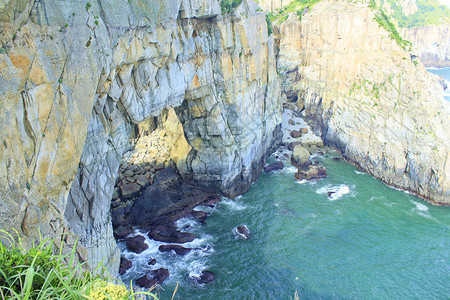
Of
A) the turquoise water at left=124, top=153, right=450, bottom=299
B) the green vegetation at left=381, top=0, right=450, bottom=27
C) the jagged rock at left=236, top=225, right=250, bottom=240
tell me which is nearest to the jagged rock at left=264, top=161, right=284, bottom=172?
the turquoise water at left=124, top=153, right=450, bottom=299

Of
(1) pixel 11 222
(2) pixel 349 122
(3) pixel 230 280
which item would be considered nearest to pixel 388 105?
(2) pixel 349 122

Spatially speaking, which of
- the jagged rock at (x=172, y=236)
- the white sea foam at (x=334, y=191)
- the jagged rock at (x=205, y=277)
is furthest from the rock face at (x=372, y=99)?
the jagged rock at (x=205, y=277)

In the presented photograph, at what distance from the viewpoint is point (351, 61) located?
140 ft

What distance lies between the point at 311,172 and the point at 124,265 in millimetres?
20949

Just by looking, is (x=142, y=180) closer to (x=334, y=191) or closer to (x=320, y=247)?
(x=320, y=247)

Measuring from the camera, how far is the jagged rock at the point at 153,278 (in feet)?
73.5

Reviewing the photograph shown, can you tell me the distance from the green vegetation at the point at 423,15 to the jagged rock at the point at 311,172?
7244 cm

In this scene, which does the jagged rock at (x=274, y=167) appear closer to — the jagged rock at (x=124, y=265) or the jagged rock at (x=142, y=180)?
the jagged rock at (x=142, y=180)

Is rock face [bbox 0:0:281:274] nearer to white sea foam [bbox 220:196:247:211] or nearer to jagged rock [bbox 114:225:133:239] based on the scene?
white sea foam [bbox 220:196:247:211]

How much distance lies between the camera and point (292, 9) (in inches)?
2178

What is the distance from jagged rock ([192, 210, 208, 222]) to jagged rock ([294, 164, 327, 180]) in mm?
11204

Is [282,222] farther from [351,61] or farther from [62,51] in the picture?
[351,61]

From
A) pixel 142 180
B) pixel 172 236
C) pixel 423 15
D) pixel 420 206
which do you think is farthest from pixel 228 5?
pixel 423 15

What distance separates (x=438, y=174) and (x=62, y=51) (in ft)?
107
